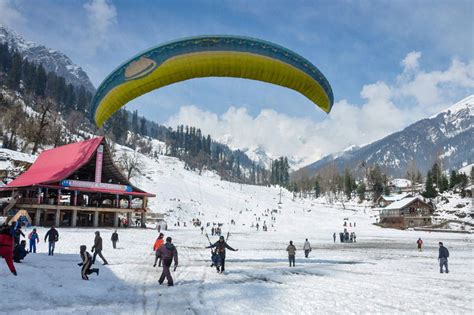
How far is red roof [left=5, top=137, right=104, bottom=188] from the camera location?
4237 centimetres

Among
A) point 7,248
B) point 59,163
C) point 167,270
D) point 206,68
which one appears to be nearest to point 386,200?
point 59,163

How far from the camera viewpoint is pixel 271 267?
Answer: 15.8 m

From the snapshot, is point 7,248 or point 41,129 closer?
point 7,248

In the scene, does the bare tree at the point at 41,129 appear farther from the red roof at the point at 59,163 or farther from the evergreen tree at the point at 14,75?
the evergreen tree at the point at 14,75

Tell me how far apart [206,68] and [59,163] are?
125 feet

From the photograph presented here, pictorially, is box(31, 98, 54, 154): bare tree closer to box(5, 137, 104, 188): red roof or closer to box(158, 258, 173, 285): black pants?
box(5, 137, 104, 188): red roof

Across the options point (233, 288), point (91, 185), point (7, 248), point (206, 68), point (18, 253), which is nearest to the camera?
point (233, 288)

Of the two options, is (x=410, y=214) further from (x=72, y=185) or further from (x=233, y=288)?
(x=233, y=288)

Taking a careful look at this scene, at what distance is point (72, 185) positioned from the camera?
4247cm

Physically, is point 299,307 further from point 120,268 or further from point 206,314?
point 120,268

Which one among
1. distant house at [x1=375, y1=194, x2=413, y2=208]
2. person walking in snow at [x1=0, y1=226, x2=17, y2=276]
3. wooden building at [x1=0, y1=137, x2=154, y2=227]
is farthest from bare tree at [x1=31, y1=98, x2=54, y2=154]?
distant house at [x1=375, y1=194, x2=413, y2=208]

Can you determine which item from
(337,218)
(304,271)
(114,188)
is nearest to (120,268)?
(304,271)

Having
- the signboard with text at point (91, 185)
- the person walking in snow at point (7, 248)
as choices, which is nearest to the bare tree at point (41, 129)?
the signboard with text at point (91, 185)

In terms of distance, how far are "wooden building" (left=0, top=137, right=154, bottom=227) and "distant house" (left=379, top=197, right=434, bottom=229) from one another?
50.4m
